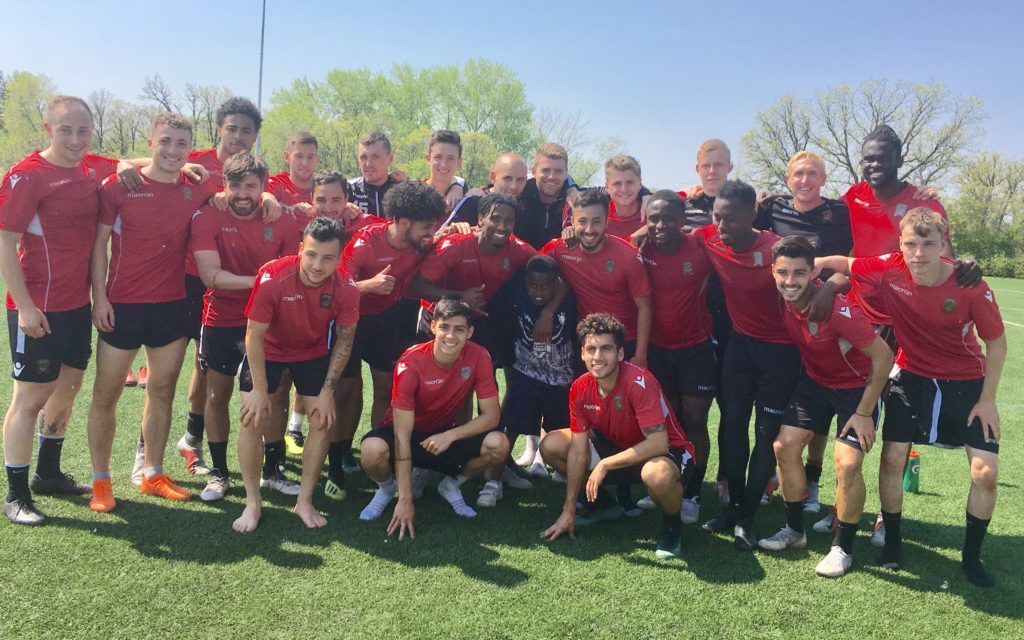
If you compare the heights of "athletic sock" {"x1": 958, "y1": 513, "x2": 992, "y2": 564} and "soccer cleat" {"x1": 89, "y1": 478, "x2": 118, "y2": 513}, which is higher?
"athletic sock" {"x1": 958, "y1": 513, "x2": 992, "y2": 564}

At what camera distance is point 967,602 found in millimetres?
3787

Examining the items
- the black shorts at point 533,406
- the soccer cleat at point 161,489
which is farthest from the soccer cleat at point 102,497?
the black shorts at point 533,406

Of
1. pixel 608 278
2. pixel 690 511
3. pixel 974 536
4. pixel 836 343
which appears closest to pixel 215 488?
pixel 608 278

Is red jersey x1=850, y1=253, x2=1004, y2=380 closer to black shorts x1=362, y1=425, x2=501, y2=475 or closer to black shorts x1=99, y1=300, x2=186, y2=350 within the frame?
black shorts x1=362, y1=425, x2=501, y2=475

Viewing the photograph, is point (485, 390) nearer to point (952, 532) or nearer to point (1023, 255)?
point (952, 532)

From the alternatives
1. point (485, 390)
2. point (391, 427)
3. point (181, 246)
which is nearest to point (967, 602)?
point (485, 390)

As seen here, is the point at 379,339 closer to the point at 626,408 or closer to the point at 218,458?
the point at 218,458

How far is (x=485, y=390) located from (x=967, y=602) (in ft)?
10.0

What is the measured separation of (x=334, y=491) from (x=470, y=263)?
1.97 meters

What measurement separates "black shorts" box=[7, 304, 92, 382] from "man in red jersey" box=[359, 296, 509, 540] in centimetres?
204

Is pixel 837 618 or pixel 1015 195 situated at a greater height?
pixel 1015 195

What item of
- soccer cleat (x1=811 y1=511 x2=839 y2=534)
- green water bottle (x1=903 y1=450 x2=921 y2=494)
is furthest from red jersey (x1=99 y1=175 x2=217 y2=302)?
green water bottle (x1=903 y1=450 x2=921 y2=494)

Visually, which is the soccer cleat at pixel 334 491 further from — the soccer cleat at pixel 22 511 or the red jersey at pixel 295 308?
the soccer cleat at pixel 22 511

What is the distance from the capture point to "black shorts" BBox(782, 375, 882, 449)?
4.20 metres
